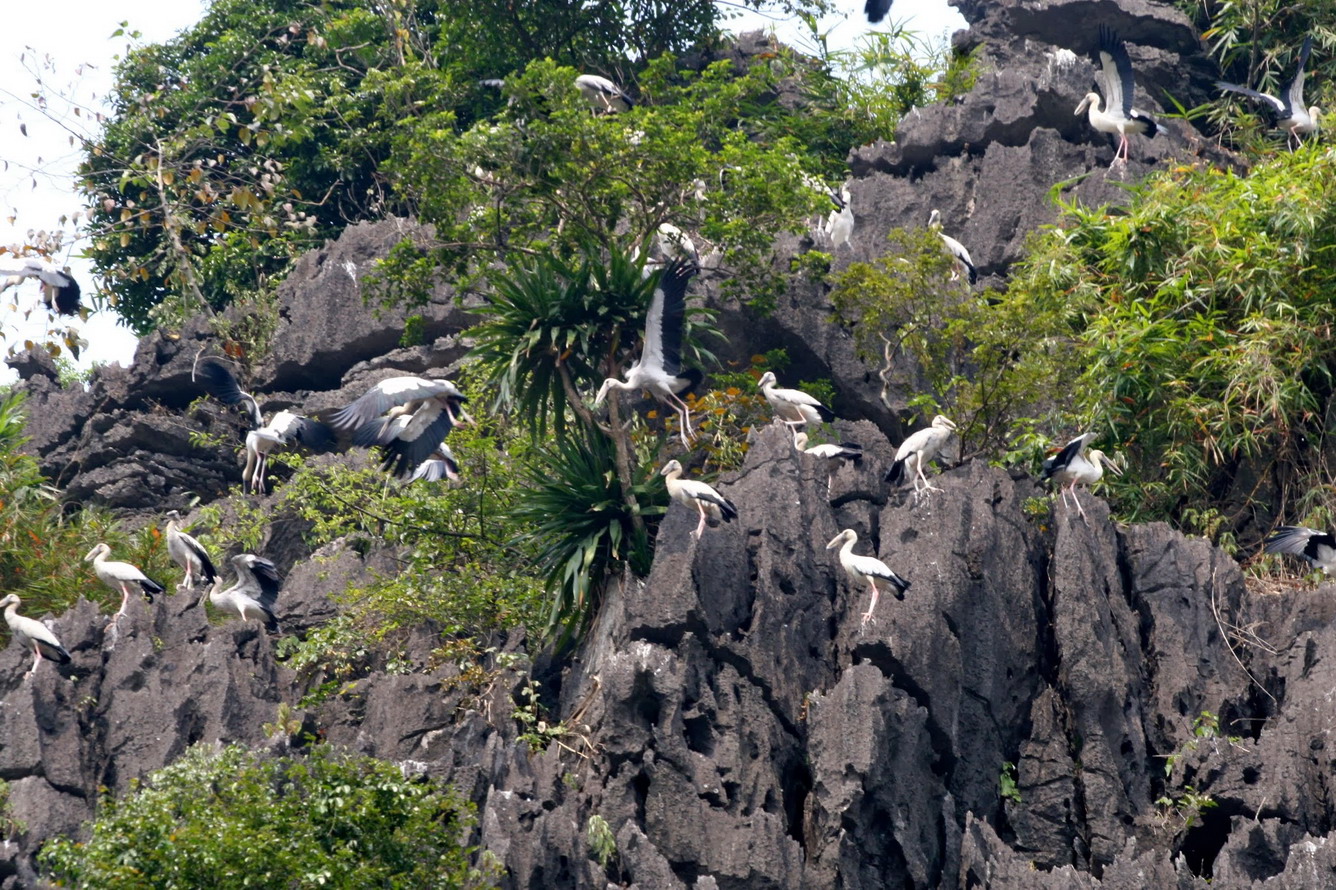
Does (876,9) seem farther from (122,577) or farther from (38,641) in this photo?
(38,641)

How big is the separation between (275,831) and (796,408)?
7.01m

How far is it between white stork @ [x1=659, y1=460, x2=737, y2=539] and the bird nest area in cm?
488

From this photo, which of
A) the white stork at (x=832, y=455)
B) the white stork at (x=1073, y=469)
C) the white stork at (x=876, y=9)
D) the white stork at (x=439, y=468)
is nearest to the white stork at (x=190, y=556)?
the white stork at (x=439, y=468)

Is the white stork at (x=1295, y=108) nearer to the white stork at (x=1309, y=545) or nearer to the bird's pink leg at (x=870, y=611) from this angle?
the white stork at (x=1309, y=545)

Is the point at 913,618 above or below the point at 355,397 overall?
above

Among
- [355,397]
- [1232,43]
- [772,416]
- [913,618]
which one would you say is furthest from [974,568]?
[1232,43]

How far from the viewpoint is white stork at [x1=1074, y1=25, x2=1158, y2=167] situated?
880 inches

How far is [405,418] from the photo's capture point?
18.0m

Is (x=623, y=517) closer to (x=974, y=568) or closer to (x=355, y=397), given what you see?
(x=974, y=568)

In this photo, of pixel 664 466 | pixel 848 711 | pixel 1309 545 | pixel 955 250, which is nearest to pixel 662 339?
pixel 664 466

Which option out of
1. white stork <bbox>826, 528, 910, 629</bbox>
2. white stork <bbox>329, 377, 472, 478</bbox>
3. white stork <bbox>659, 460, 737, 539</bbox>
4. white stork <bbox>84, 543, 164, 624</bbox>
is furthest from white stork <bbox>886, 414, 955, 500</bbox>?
white stork <bbox>84, 543, 164, 624</bbox>

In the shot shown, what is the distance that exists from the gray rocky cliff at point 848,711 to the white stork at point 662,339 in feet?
3.87

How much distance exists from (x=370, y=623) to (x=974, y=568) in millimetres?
Result: 5851

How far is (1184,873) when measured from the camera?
46.5 ft
